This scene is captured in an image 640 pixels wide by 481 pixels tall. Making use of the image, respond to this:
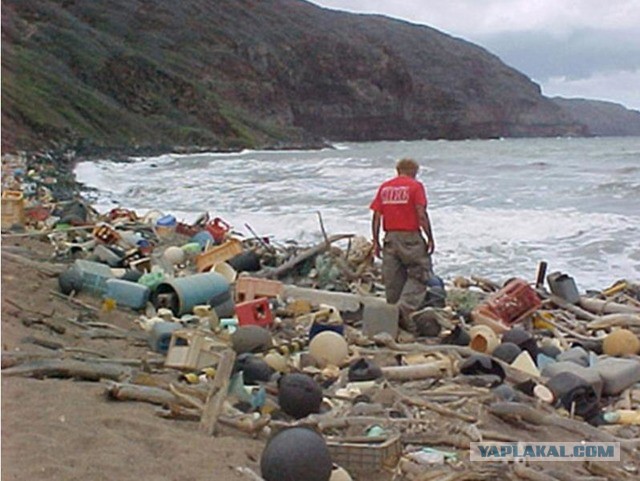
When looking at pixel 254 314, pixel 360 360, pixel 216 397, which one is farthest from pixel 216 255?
pixel 216 397

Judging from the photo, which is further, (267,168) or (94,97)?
(94,97)

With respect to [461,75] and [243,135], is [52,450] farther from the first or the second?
[461,75]

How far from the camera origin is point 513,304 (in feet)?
27.8

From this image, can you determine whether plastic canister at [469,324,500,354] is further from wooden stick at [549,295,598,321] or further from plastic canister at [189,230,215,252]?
plastic canister at [189,230,215,252]

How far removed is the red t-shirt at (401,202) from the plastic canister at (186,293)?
1633 millimetres

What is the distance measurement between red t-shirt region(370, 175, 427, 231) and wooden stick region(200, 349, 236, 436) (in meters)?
2.90

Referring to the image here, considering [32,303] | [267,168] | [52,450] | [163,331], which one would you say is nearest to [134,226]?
[32,303]

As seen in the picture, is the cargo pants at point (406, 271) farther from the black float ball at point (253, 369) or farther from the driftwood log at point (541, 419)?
the driftwood log at point (541, 419)

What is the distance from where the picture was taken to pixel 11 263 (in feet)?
28.5

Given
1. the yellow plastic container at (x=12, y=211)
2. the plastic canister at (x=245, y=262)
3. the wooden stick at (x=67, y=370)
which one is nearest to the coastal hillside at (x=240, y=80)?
the yellow plastic container at (x=12, y=211)

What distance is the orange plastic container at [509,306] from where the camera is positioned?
27.3 ft

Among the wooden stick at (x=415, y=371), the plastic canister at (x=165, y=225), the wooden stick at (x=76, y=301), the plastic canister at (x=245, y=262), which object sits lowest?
the plastic canister at (x=165, y=225)

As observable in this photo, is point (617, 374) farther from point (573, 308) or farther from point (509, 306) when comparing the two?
point (573, 308)

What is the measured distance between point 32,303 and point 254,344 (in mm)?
1986
